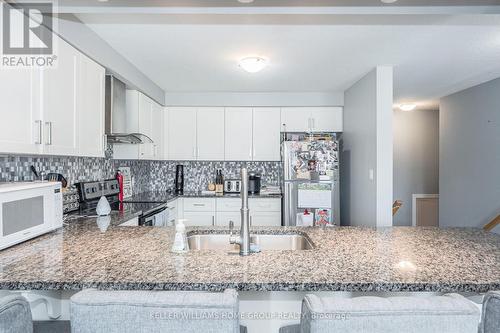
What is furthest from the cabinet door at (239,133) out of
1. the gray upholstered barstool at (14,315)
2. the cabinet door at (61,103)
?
the gray upholstered barstool at (14,315)

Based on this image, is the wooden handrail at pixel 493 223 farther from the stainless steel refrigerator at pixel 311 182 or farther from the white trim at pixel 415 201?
the white trim at pixel 415 201

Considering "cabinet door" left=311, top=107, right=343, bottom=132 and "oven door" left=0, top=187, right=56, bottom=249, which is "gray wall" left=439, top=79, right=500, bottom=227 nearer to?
"cabinet door" left=311, top=107, right=343, bottom=132

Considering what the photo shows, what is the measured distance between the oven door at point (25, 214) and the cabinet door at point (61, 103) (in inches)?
10.9

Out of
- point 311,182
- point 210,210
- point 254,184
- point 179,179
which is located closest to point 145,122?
point 179,179

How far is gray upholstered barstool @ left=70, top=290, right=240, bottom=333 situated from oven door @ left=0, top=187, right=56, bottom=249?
97cm

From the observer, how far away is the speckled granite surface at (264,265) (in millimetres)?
1052

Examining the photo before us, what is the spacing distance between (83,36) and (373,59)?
2.43 meters

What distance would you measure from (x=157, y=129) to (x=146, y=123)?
1.36 ft

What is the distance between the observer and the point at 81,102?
220 centimetres

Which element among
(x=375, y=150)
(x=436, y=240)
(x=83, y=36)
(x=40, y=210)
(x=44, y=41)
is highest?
(x=83, y=36)

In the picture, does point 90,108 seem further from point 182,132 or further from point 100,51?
point 182,132

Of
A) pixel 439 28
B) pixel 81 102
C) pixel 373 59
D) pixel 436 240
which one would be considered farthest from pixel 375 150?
pixel 81 102

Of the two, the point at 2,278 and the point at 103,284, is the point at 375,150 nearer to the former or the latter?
the point at 103,284

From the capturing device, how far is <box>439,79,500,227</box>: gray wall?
11.9ft
